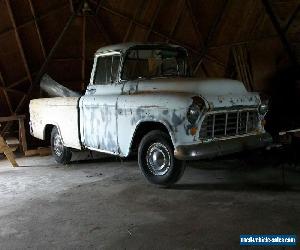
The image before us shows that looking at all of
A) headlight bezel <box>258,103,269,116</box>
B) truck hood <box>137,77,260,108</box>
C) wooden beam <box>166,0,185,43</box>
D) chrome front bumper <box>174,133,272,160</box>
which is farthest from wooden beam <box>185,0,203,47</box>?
chrome front bumper <box>174,133,272,160</box>

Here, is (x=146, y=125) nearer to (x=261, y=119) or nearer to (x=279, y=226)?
(x=261, y=119)

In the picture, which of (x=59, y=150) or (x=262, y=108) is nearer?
(x=262, y=108)

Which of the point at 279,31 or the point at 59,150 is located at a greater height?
the point at 279,31

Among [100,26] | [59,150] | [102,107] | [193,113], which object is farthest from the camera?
[100,26]

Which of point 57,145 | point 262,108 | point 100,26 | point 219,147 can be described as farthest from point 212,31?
point 219,147

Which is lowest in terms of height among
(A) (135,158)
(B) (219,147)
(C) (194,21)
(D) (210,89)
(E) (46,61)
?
(A) (135,158)

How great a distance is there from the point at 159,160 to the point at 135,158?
2640 mm

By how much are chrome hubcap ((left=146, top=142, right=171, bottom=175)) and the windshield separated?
142cm

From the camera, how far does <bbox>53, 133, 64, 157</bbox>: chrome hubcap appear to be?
8.34 m

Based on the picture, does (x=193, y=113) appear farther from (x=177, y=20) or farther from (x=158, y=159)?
(x=177, y=20)

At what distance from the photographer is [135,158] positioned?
8.45 meters

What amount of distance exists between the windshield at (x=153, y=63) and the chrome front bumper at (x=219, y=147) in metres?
1.85

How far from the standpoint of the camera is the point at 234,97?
5.80 metres

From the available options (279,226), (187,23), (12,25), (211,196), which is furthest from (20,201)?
(187,23)
